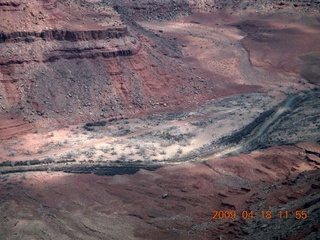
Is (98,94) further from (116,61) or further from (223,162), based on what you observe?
(223,162)

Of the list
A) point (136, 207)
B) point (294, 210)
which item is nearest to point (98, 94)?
point (136, 207)
